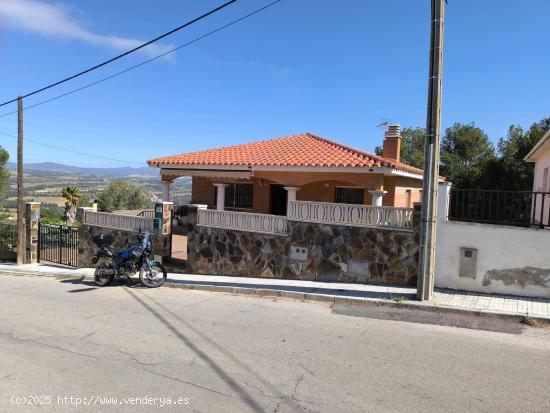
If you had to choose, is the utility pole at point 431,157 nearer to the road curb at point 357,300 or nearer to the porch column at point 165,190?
the road curb at point 357,300

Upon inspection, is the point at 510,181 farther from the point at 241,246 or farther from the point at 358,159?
the point at 241,246

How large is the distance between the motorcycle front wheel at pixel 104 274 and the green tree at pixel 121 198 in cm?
6123

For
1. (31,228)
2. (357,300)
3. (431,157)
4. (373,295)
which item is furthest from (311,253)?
(31,228)

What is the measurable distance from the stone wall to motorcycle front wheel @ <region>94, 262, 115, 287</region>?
2977 mm

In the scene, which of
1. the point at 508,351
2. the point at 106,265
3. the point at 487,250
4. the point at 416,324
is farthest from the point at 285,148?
the point at 508,351

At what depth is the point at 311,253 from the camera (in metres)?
11.6

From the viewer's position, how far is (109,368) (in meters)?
5.34

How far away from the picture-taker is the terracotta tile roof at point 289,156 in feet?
50.6

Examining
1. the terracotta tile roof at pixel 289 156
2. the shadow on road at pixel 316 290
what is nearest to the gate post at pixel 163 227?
the terracotta tile roof at pixel 289 156

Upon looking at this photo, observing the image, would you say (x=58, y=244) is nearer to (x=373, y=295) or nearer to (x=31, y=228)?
(x=31, y=228)

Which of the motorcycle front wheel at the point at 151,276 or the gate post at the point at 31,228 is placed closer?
the motorcycle front wheel at the point at 151,276

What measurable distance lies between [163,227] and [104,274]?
3.63 m

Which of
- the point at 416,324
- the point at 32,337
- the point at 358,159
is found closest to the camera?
the point at 32,337

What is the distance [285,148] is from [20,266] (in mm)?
11490
